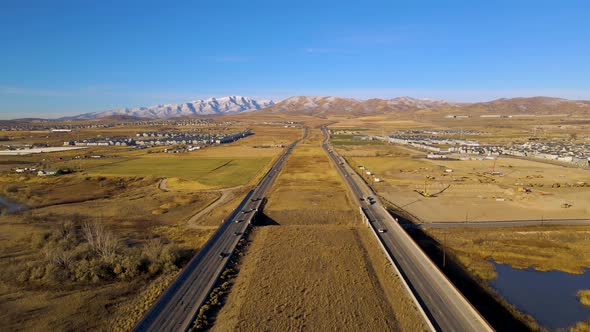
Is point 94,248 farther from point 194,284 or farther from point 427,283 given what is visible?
point 427,283

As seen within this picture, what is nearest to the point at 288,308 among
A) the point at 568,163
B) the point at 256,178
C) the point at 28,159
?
the point at 256,178

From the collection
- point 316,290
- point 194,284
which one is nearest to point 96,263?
point 194,284

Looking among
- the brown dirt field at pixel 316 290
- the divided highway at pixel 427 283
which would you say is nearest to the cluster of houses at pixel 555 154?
the divided highway at pixel 427 283

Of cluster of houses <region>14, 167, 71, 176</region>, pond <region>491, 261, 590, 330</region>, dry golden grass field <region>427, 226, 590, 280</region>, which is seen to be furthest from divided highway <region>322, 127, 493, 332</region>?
cluster of houses <region>14, 167, 71, 176</region>

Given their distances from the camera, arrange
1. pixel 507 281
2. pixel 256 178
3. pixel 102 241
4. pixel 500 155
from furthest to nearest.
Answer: pixel 500 155 → pixel 256 178 → pixel 102 241 → pixel 507 281

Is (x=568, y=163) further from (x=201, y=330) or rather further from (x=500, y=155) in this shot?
(x=201, y=330)

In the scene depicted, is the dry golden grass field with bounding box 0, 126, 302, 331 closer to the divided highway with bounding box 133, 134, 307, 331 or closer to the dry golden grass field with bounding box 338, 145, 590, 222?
the divided highway with bounding box 133, 134, 307, 331
